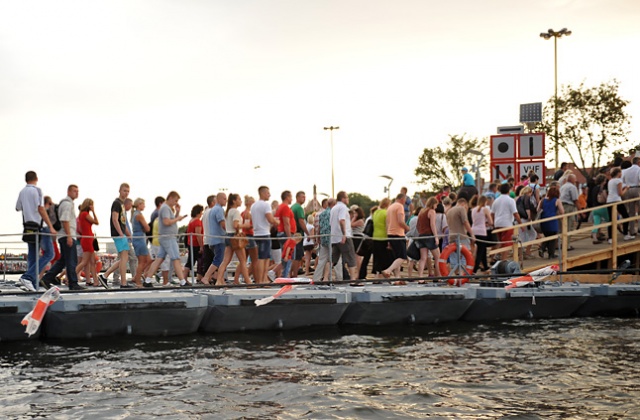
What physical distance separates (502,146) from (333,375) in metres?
11.7

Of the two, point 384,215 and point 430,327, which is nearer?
point 430,327

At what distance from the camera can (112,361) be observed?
12.4 meters

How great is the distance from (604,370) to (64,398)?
263 inches

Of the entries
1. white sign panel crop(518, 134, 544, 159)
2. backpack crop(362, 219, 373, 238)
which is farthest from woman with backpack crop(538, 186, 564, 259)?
backpack crop(362, 219, 373, 238)

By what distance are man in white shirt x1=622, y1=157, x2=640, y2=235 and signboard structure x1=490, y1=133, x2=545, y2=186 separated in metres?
1.95

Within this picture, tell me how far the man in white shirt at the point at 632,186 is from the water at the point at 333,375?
6317 millimetres

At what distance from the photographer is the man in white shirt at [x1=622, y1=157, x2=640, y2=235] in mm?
21281

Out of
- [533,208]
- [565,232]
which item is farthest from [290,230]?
[533,208]

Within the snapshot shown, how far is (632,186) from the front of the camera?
2144 cm

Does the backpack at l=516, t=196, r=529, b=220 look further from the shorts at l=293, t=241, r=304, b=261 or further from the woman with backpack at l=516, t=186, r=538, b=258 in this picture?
the shorts at l=293, t=241, r=304, b=261

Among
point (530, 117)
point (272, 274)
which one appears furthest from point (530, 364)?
point (530, 117)

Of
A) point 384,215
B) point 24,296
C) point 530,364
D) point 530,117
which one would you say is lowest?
point 530,364

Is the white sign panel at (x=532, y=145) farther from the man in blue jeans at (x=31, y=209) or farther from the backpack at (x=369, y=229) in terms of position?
the man in blue jeans at (x=31, y=209)

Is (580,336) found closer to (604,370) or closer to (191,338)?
(604,370)
